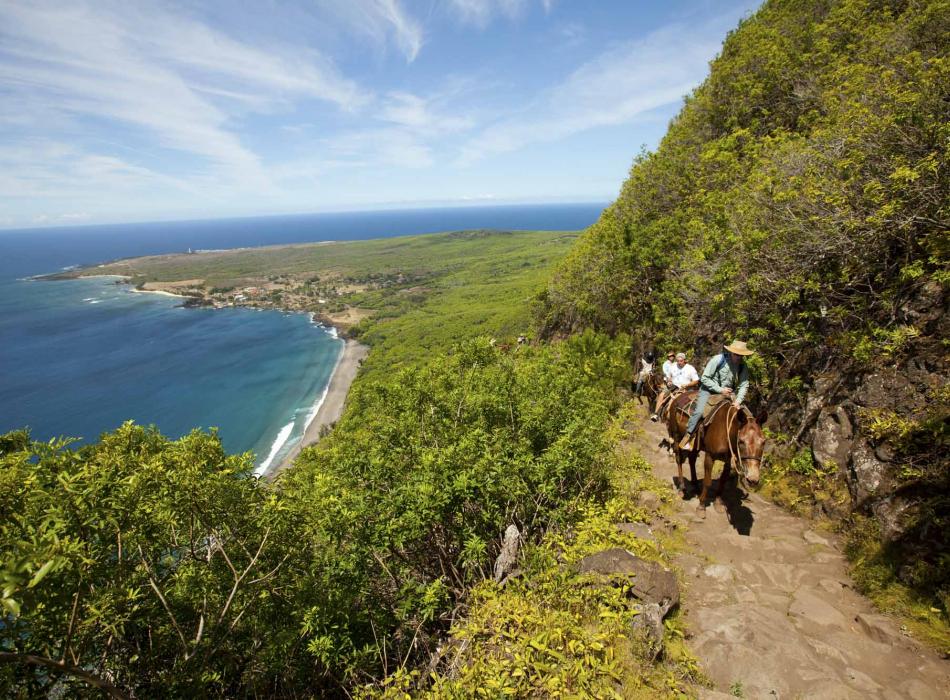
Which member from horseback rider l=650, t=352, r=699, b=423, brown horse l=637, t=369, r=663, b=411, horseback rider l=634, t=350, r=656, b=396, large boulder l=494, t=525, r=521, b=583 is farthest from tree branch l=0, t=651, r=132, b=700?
horseback rider l=634, t=350, r=656, b=396

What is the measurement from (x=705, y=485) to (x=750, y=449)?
1540mm

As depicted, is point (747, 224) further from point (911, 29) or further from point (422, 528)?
point (422, 528)

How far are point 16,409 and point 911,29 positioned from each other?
106 m

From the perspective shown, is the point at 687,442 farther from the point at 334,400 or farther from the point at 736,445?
the point at 334,400

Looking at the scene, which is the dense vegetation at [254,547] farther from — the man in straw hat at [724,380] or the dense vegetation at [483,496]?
the man in straw hat at [724,380]

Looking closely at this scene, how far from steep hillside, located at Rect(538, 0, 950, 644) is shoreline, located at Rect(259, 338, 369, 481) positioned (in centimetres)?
3694

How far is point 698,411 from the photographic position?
9312 millimetres

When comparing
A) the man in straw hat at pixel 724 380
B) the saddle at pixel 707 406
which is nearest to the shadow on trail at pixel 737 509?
the man in straw hat at pixel 724 380

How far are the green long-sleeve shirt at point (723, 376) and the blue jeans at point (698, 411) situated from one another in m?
0.14

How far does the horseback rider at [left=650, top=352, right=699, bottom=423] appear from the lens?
11927 mm

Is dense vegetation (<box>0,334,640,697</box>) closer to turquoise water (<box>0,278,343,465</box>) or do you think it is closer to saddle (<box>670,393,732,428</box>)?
saddle (<box>670,393,732,428</box>)

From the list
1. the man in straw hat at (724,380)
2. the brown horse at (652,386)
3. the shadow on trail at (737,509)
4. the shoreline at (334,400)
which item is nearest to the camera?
the man in straw hat at (724,380)

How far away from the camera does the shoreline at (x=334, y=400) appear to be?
169 feet

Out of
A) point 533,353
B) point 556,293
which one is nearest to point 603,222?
point 556,293
